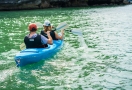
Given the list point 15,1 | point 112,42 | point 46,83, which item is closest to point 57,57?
point 46,83

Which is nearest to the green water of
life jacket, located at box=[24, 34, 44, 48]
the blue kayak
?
the blue kayak

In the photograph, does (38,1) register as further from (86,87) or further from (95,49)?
(86,87)

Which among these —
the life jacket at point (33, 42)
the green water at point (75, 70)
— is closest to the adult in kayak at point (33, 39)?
the life jacket at point (33, 42)

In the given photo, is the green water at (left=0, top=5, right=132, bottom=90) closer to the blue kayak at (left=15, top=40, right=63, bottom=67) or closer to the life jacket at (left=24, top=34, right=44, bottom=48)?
the blue kayak at (left=15, top=40, right=63, bottom=67)

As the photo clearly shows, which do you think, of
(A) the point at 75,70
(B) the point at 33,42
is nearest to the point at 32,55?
(B) the point at 33,42

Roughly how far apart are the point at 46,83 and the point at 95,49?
5454mm

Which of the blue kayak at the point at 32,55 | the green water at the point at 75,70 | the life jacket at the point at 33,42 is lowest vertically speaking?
the green water at the point at 75,70

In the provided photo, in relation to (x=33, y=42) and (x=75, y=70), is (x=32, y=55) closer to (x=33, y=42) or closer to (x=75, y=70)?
(x=33, y=42)

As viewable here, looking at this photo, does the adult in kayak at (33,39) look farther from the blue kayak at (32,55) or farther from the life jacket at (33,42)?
the blue kayak at (32,55)

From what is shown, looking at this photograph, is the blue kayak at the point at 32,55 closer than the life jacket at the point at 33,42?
Yes

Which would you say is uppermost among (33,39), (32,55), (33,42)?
(33,39)

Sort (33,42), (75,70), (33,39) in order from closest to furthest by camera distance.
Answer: (75,70) → (33,39) → (33,42)

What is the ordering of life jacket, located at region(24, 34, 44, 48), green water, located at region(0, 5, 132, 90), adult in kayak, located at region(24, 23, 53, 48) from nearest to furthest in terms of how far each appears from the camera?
green water, located at region(0, 5, 132, 90) < adult in kayak, located at region(24, 23, 53, 48) < life jacket, located at region(24, 34, 44, 48)

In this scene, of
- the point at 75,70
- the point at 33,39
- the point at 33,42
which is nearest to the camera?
the point at 75,70
